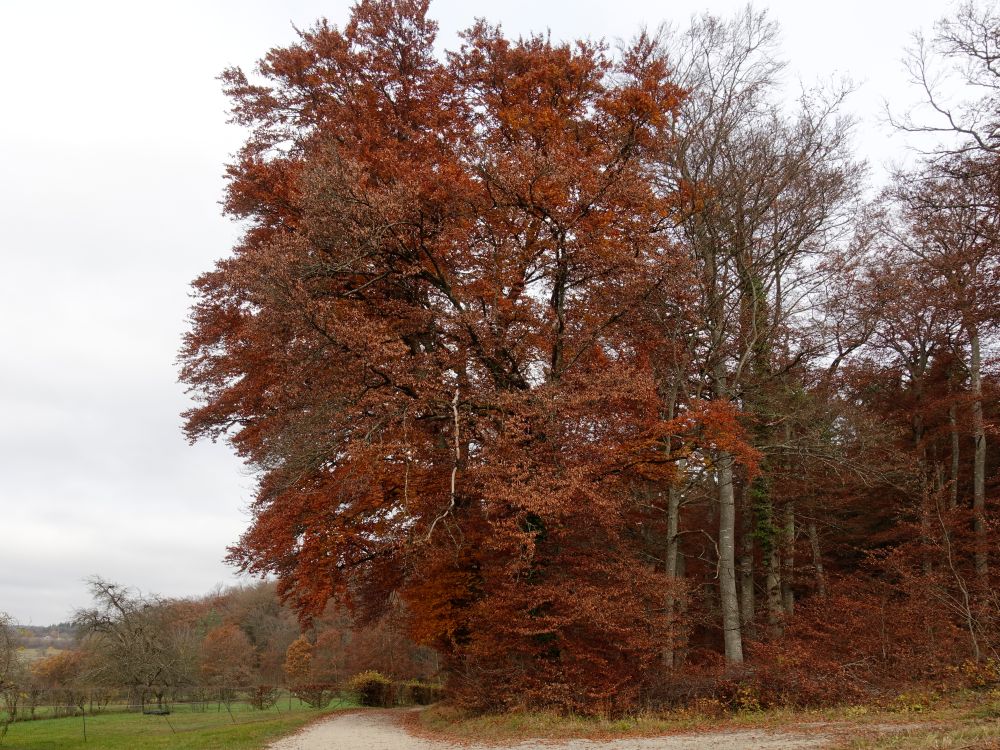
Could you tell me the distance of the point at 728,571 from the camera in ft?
46.8

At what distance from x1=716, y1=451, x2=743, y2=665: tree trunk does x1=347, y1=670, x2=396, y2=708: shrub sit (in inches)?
622

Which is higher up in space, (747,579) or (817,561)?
(817,561)

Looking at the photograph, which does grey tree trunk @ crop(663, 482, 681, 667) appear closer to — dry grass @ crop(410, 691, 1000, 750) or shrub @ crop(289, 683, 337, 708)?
dry grass @ crop(410, 691, 1000, 750)

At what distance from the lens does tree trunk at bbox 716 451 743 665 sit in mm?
13938

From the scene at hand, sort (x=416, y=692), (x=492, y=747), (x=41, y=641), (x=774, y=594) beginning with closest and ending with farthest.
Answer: (x=492, y=747) < (x=774, y=594) < (x=416, y=692) < (x=41, y=641)

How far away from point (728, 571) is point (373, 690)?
16.9 meters

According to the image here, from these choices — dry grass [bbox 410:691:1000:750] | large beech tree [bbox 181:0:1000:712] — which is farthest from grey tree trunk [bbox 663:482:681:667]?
dry grass [bbox 410:691:1000:750]

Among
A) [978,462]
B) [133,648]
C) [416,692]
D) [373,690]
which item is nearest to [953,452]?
[978,462]

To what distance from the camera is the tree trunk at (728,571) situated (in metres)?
13.9

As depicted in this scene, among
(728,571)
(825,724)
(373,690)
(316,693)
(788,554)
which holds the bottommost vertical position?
(316,693)

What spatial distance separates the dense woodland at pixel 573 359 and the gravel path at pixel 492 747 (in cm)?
196

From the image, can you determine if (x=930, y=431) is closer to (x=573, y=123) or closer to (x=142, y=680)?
(x=573, y=123)

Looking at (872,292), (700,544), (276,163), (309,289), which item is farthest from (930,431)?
(276,163)

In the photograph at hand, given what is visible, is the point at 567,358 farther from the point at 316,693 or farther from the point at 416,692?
the point at 316,693
